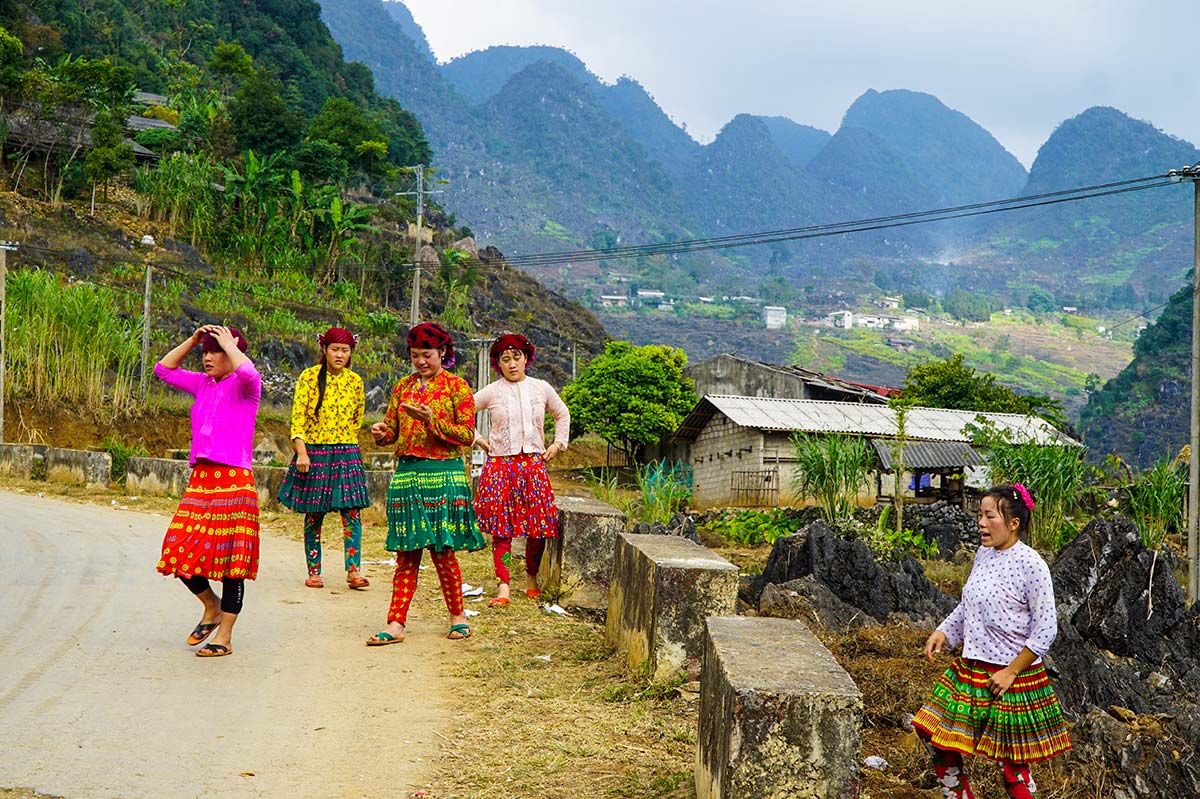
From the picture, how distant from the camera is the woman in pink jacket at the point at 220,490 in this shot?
19.9 feet

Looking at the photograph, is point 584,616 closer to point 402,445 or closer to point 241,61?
point 402,445

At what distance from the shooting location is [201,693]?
17.8 ft

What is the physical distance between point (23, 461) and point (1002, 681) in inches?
665

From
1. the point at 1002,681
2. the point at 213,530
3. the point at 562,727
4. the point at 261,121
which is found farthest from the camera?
the point at 261,121

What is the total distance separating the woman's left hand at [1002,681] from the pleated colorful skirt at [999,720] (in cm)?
3

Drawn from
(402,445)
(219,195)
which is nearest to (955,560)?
(402,445)

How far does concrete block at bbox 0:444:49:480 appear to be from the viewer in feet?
57.8

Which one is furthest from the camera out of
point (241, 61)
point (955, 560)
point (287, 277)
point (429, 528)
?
point (241, 61)

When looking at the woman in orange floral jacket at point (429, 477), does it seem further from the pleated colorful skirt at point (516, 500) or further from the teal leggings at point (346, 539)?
the teal leggings at point (346, 539)

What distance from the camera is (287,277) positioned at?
45.1 meters

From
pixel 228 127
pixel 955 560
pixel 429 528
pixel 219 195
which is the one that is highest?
pixel 228 127

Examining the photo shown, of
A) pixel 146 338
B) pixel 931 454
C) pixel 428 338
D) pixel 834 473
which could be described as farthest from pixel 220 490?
pixel 931 454

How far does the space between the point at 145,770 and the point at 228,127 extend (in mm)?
51388

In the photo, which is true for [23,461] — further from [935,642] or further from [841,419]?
[841,419]
